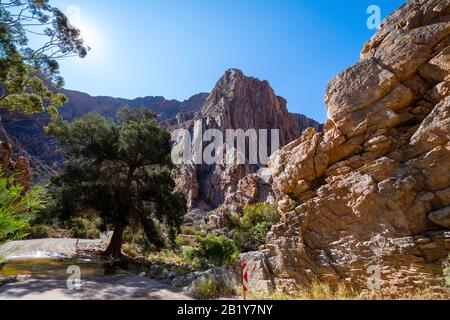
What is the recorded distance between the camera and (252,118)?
100812 millimetres

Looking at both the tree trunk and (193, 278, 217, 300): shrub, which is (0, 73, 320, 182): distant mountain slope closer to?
the tree trunk

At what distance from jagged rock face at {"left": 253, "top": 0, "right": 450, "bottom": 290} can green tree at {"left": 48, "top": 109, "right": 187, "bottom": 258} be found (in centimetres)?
1097

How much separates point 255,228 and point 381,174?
26820mm

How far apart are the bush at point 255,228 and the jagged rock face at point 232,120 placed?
32660 millimetres

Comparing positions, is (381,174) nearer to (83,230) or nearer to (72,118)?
(83,230)

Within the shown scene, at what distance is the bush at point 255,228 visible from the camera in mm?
30750

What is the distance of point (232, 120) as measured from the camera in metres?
97.1

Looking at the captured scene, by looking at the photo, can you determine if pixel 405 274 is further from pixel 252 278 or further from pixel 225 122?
pixel 225 122

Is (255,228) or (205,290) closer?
(205,290)

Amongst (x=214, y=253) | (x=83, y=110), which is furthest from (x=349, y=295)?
(x=83, y=110)

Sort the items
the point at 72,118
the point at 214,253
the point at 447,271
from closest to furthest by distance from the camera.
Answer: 1. the point at 447,271
2. the point at 214,253
3. the point at 72,118

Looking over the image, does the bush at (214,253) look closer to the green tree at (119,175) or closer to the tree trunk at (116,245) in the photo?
the green tree at (119,175)

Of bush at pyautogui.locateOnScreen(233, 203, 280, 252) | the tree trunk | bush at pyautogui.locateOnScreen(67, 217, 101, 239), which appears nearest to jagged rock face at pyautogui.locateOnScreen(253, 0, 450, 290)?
the tree trunk

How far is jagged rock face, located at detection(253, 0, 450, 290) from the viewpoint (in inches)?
349
